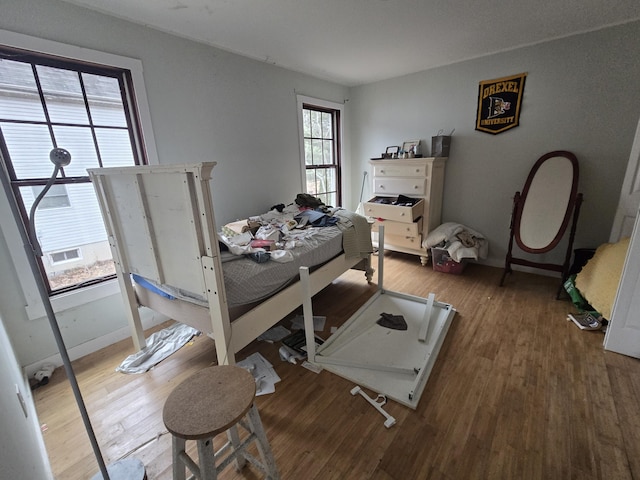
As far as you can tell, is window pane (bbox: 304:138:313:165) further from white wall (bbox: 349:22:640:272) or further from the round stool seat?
the round stool seat

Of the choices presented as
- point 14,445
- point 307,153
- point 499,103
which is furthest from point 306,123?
point 14,445

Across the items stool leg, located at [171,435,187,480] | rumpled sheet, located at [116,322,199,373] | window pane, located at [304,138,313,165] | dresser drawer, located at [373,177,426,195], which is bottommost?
rumpled sheet, located at [116,322,199,373]

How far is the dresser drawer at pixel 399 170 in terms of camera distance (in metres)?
3.25

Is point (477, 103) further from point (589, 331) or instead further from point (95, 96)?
point (95, 96)

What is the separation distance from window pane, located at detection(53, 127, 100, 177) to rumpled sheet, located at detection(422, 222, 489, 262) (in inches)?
127

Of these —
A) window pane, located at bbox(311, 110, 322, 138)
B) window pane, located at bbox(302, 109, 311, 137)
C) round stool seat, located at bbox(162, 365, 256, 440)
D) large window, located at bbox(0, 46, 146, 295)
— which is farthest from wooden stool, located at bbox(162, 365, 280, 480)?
window pane, located at bbox(311, 110, 322, 138)

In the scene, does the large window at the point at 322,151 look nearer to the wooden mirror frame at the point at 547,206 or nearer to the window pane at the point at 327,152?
the window pane at the point at 327,152

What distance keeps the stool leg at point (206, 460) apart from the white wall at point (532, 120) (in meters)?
3.47

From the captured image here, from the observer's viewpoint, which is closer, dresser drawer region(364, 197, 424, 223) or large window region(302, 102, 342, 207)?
dresser drawer region(364, 197, 424, 223)

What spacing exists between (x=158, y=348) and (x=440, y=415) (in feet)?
6.28

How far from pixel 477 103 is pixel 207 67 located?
2830mm

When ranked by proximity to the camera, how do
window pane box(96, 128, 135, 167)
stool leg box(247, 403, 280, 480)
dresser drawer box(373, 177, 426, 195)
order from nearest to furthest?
1. stool leg box(247, 403, 280, 480)
2. window pane box(96, 128, 135, 167)
3. dresser drawer box(373, 177, 426, 195)

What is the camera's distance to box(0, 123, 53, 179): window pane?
1.68 m

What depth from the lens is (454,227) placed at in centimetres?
326
